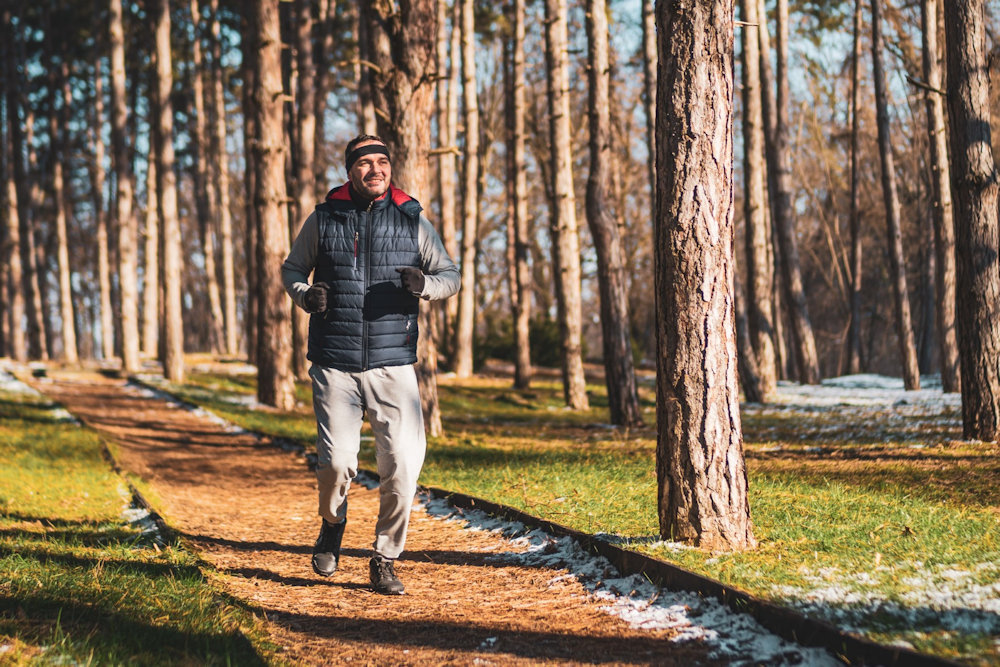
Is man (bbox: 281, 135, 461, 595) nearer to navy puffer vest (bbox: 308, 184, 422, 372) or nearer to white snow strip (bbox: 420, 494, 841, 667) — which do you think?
navy puffer vest (bbox: 308, 184, 422, 372)

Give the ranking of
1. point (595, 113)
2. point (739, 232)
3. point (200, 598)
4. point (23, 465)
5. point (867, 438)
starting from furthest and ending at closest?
1. point (739, 232)
2. point (595, 113)
3. point (867, 438)
4. point (23, 465)
5. point (200, 598)

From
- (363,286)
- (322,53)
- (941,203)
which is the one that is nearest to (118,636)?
(363,286)

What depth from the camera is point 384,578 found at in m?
5.06

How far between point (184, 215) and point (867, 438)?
132ft

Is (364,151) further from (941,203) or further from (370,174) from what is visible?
(941,203)

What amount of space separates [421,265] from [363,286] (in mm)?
445

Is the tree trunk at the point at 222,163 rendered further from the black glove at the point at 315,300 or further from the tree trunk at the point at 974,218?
the black glove at the point at 315,300

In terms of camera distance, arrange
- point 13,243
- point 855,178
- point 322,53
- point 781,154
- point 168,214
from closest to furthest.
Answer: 1. point 781,154
2. point 168,214
3. point 322,53
4. point 855,178
5. point 13,243

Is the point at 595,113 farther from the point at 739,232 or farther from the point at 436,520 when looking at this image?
the point at 739,232

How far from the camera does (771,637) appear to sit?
3.87 metres

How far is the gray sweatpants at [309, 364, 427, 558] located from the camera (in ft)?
16.4

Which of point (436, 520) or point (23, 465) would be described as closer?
point (436, 520)

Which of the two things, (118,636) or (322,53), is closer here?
(118,636)

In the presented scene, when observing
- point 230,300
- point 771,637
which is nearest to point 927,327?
point 230,300
